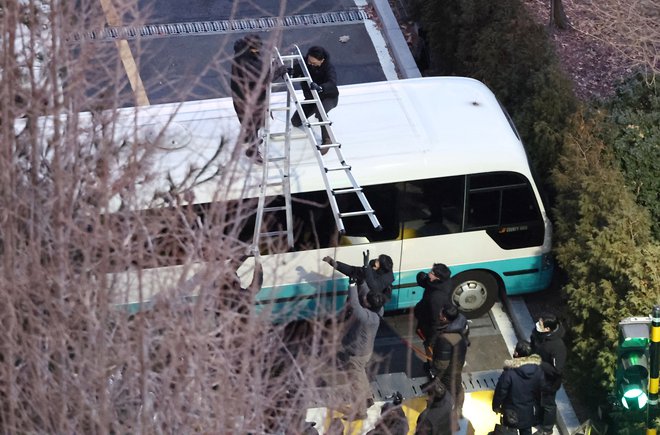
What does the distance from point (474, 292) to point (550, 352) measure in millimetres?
2496

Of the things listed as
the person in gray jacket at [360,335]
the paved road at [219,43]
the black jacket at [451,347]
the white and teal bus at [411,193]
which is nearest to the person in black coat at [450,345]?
the black jacket at [451,347]

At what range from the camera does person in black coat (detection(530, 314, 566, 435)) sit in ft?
37.9

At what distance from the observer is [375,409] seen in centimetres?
1266

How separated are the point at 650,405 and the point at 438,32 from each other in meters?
8.12

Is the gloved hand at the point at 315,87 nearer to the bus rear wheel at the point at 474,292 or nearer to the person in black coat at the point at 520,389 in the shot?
the bus rear wheel at the point at 474,292

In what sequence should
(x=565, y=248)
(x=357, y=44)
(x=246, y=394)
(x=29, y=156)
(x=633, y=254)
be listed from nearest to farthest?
1. (x=246, y=394)
2. (x=29, y=156)
3. (x=633, y=254)
4. (x=565, y=248)
5. (x=357, y=44)

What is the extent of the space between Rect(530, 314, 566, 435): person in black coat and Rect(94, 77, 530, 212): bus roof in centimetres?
231

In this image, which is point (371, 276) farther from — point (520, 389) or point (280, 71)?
point (280, 71)

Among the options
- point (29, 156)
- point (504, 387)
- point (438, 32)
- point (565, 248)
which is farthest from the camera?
point (438, 32)

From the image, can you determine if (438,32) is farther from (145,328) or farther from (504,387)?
(145,328)

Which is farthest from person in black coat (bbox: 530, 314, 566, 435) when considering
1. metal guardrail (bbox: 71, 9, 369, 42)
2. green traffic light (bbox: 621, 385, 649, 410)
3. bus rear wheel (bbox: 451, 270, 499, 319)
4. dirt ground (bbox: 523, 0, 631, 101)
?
metal guardrail (bbox: 71, 9, 369, 42)

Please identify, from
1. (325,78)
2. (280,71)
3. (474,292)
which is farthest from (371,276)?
(280,71)

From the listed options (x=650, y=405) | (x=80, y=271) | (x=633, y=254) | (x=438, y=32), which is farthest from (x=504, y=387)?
(x=438, y=32)

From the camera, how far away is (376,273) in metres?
12.5
